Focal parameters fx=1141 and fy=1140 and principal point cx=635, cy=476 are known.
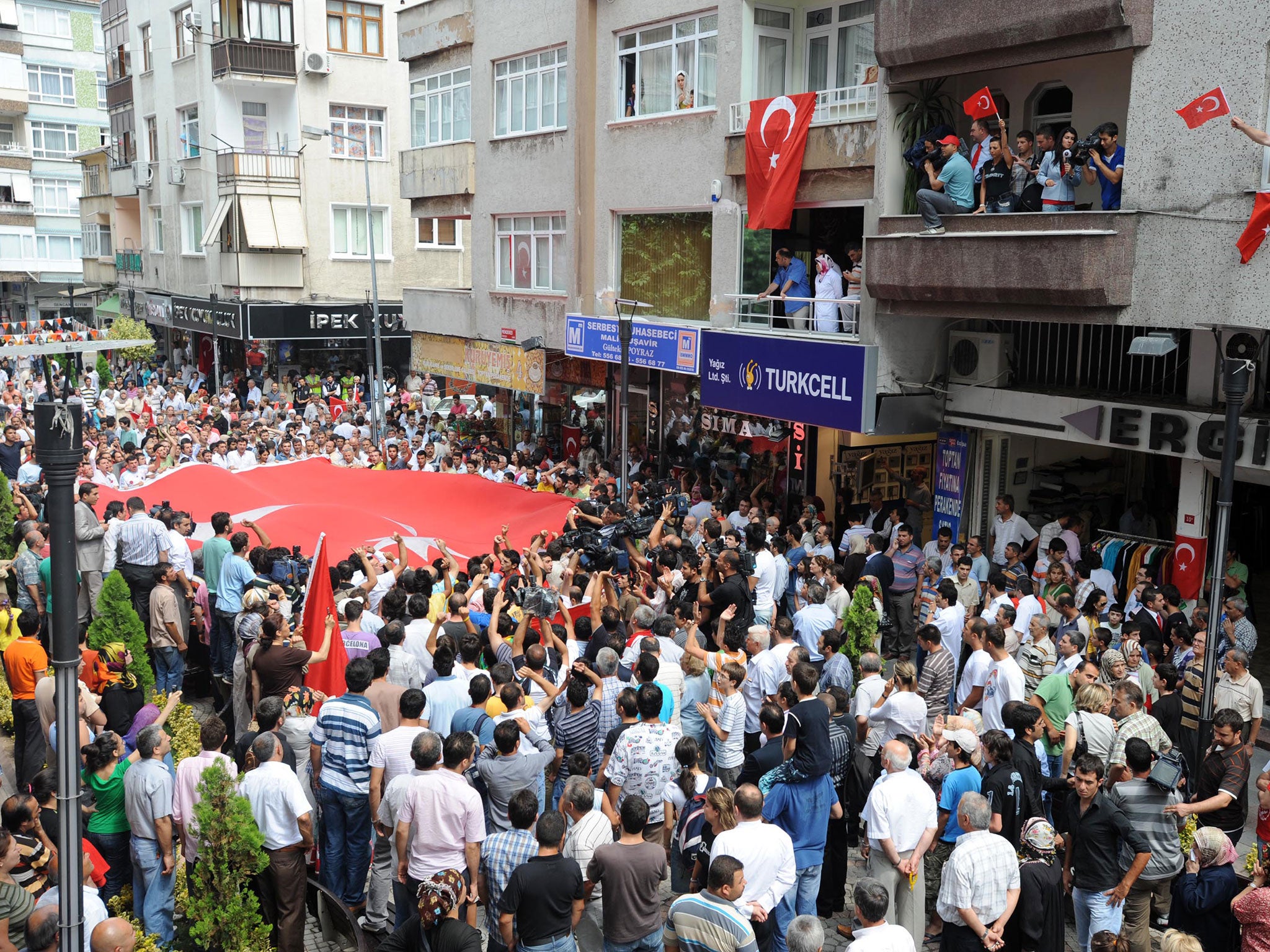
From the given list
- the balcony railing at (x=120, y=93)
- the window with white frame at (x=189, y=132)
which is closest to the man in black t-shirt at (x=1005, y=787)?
the window with white frame at (x=189, y=132)

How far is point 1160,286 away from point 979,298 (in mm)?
2315

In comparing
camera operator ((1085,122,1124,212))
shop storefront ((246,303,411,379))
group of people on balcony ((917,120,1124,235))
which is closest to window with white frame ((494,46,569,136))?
group of people on balcony ((917,120,1124,235))

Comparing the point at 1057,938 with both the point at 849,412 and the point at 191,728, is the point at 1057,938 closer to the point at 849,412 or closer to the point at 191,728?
the point at 191,728

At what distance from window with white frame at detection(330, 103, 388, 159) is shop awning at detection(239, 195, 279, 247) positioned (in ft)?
10.0

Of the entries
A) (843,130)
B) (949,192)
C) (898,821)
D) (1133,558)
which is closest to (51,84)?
(843,130)

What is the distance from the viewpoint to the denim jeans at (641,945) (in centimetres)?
688

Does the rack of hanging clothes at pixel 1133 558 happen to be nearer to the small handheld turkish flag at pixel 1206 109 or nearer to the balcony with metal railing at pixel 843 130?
the small handheld turkish flag at pixel 1206 109

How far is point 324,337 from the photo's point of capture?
127 feet

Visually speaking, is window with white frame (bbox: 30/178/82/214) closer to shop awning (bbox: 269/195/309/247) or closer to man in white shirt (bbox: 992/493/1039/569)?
shop awning (bbox: 269/195/309/247)

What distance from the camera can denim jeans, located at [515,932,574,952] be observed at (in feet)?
21.6

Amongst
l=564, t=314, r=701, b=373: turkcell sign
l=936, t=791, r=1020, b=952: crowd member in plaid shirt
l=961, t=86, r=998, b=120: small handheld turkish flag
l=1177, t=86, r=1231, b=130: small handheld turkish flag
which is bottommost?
l=936, t=791, r=1020, b=952: crowd member in plaid shirt

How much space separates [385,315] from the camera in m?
39.3

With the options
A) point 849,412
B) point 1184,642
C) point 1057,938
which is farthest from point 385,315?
point 1057,938

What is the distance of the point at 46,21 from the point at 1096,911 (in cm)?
6394
